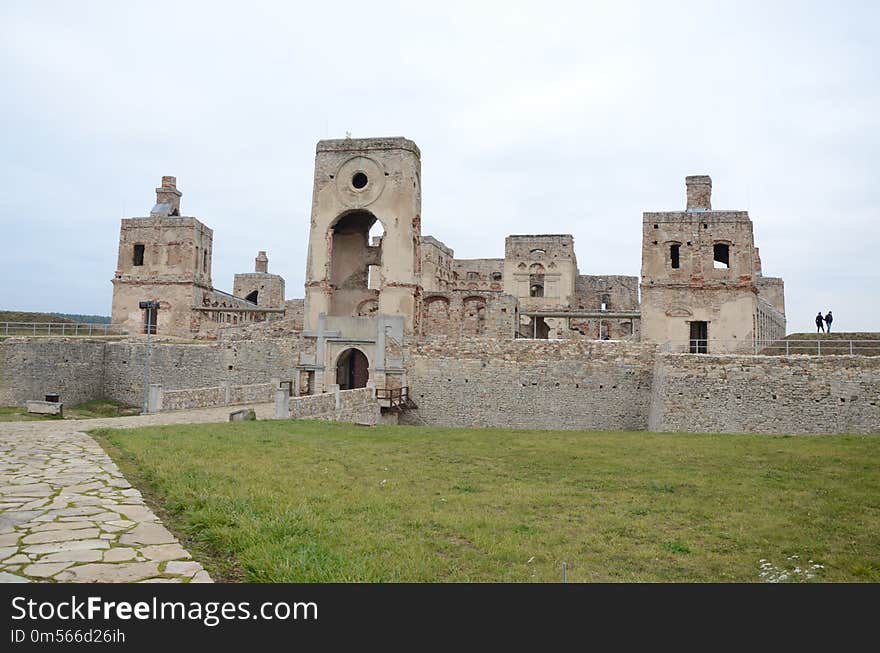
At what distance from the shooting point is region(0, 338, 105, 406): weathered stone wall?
30500mm

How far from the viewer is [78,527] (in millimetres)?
6441

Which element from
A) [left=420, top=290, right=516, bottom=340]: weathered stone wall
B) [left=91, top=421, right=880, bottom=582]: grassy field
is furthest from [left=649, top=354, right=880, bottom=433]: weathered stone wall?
[left=420, top=290, right=516, bottom=340]: weathered stone wall

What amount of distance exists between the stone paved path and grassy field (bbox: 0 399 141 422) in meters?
15.2

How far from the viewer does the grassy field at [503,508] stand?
6203 millimetres

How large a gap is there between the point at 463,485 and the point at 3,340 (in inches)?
1169

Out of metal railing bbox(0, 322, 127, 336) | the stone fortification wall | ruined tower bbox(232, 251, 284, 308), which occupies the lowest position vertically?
the stone fortification wall

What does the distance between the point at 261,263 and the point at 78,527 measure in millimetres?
55763

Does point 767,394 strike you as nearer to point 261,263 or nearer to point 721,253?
point 721,253

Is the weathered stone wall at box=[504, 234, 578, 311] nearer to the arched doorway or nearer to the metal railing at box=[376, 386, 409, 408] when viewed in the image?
the arched doorway

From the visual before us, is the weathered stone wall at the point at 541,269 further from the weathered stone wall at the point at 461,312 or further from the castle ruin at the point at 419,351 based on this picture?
the castle ruin at the point at 419,351

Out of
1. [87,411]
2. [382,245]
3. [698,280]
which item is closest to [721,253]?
[698,280]

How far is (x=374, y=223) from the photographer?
33531 millimetres
